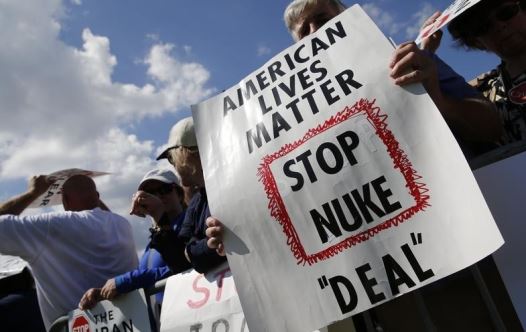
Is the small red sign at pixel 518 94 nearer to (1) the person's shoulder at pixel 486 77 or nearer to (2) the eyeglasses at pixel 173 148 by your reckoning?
(1) the person's shoulder at pixel 486 77

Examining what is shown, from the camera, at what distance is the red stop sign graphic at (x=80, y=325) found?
2.50 meters

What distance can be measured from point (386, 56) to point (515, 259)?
0.75 metres

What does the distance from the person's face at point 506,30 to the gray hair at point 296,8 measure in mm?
673

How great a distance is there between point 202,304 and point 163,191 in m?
1.07

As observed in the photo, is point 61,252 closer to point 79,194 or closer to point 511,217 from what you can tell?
point 79,194

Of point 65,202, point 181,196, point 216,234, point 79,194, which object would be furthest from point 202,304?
point 65,202

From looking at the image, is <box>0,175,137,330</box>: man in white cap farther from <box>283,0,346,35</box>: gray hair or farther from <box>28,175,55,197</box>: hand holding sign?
<box>283,0,346,35</box>: gray hair

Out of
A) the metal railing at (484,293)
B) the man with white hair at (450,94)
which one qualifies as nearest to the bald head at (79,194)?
the metal railing at (484,293)

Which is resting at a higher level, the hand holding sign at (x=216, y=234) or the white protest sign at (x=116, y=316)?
the hand holding sign at (x=216, y=234)

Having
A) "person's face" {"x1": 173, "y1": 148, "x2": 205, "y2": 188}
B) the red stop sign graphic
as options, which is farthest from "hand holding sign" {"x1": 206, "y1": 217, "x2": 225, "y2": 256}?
the red stop sign graphic

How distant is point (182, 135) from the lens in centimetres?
234

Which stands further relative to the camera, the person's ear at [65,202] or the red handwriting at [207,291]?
the person's ear at [65,202]

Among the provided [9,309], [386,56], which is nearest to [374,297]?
[386,56]

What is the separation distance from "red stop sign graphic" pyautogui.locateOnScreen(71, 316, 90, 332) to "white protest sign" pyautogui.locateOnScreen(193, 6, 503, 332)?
1.43 m
